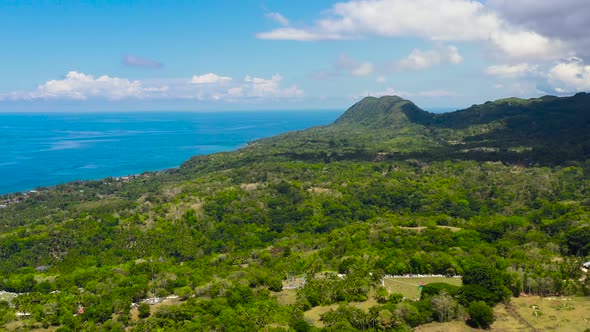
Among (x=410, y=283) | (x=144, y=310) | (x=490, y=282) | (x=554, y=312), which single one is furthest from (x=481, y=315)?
(x=144, y=310)

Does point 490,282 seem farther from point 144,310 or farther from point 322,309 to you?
point 144,310

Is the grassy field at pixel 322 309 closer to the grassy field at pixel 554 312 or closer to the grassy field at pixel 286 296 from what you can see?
the grassy field at pixel 286 296

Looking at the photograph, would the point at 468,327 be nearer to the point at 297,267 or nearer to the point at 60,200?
the point at 297,267

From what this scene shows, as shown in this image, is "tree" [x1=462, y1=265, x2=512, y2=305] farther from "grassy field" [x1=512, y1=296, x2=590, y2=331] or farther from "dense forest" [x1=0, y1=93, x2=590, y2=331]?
"grassy field" [x1=512, y1=296, x2=590, y2=331]

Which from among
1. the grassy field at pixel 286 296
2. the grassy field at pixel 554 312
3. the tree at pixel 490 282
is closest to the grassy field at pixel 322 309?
the grassy field at pixel 286 296

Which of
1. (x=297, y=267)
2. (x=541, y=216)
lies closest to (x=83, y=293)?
(x=297, y=267)

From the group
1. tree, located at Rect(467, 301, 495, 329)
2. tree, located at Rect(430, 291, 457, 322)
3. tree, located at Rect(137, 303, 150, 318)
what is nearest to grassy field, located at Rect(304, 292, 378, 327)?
tree, located at Rect(430, 291, 457, 322)
